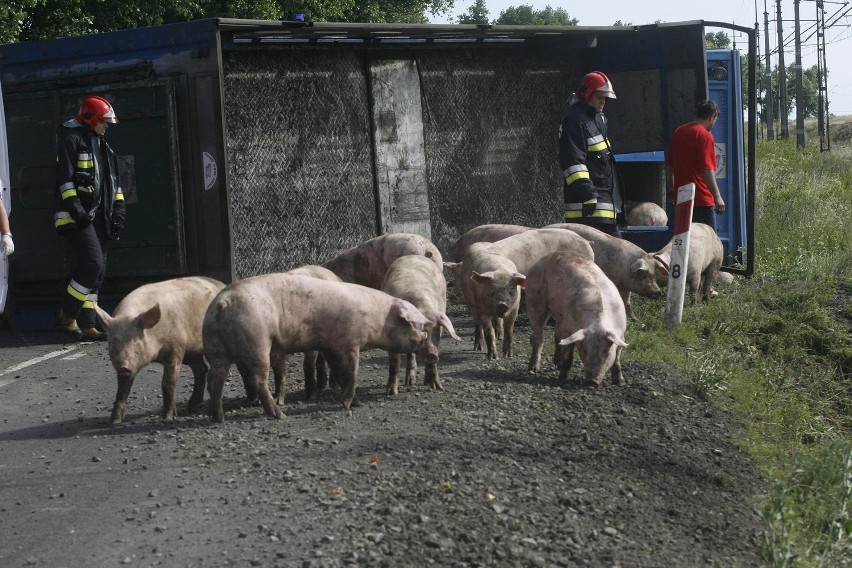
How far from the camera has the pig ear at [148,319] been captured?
7387 millimetres

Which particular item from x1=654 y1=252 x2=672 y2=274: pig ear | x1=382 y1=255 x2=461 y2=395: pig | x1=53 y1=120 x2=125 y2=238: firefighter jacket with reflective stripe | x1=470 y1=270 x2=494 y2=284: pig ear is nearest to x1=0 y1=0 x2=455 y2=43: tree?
x1=53 y1=120 x2=125 y2=238: firefighter jacket with reflective stripe

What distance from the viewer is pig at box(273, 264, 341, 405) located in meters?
7.98

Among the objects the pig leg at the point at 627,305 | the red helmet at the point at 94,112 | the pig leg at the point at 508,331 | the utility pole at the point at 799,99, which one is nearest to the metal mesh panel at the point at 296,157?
the red helmet at the point at 94,112

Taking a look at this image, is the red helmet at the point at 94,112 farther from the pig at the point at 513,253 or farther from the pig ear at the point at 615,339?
the pig ear at the point at 615,339

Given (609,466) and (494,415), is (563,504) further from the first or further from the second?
(494,415)

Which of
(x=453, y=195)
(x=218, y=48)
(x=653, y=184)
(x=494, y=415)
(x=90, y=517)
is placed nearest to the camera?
(x=90, y=517)

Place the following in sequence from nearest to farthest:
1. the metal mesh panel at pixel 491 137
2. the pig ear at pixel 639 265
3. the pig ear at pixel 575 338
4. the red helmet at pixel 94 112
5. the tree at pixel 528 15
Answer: the pig ear at pixel 575 338
the pig ear at pixel 639 265
the red helmet at pixel 94 112
the metal mesh panel at pixel 491 137
the tree at pixel 528 15

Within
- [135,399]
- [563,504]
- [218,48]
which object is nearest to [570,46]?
[218,48]

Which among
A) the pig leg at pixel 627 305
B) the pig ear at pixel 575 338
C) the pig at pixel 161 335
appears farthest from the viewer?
the pig leg at pixel 627 305

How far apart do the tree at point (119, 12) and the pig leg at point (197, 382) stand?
12.7m

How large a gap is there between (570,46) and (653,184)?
225 centimetres

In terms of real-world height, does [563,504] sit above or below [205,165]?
below

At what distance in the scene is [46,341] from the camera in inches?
446

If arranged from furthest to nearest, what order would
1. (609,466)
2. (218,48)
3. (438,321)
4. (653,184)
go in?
(653,184) → (218,48) → (438,321) → (609,466)
